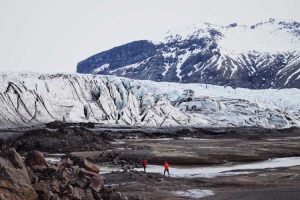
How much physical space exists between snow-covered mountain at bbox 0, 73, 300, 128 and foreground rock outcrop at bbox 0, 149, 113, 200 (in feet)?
233

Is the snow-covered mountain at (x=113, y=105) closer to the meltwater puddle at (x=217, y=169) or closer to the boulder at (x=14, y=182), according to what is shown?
the meltwater puddle at (x=217, y=169)

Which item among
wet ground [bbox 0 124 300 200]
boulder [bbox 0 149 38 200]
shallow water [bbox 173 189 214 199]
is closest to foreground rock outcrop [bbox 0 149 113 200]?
boulder [bbox 0 149 38 200]

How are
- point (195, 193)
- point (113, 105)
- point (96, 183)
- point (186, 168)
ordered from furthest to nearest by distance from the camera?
point (113, 105)
point (186, 168)
point (195, 193)
point (96, 183)

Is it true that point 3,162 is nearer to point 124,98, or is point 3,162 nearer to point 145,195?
point 145,195

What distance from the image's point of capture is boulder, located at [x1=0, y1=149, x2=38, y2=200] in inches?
707

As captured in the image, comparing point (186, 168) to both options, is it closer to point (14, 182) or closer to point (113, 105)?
point (14, 182)

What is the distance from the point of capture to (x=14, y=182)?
60.4 ft

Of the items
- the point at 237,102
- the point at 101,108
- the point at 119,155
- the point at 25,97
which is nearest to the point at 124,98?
the point at 101,108

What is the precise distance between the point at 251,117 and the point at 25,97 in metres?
65.4

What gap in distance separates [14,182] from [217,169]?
2611 cm

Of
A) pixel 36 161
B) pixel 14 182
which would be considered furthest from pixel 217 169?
pixel 14 182

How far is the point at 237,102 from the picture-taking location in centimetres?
13688

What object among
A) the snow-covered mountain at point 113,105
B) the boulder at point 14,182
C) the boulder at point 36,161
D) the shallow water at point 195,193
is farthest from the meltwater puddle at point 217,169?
the snow-covered mountain at point 113,105

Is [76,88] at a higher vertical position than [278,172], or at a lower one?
higher
